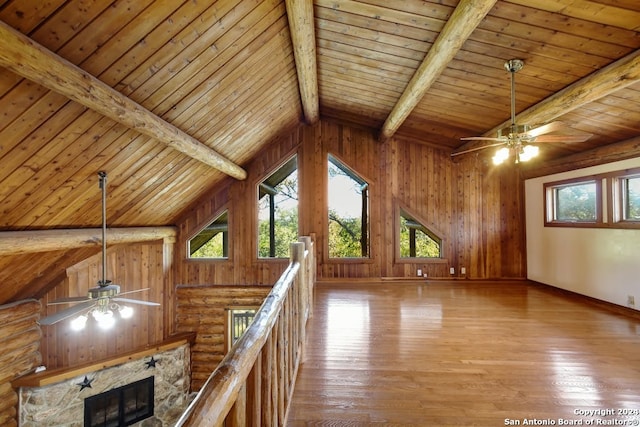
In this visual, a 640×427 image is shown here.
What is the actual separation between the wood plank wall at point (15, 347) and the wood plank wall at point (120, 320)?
14 cm

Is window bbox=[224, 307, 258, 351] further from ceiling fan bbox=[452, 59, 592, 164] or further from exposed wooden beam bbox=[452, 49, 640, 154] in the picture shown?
exposed wooden beam bbox=[452, 49, 640, 154]

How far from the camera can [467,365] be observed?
9.00 feet

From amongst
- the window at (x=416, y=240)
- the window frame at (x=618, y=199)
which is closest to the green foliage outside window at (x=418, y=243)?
the window at (x=416, y=240)

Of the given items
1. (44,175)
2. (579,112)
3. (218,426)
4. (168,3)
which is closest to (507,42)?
(579,112)

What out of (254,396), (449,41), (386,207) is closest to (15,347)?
→ (254,396)

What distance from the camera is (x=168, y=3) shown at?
2.23m

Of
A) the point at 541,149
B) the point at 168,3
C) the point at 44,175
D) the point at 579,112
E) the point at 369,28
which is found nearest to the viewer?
the point at 168,3

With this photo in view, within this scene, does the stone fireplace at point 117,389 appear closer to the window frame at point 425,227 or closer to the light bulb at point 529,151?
the window frame at point 425,227

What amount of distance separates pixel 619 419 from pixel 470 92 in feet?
11.7

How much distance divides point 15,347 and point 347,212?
5.84m

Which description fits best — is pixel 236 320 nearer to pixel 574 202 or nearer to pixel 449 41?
pixel 449 41

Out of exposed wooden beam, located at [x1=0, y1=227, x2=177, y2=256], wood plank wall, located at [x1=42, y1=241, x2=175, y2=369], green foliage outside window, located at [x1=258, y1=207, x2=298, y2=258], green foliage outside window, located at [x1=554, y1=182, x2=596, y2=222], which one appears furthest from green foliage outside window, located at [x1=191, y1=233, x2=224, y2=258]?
green foliage outside window, located at [x1=554, y1=182, x2=596, y2=222]

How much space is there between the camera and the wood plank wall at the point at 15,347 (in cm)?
423

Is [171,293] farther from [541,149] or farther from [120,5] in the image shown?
[541,149]
